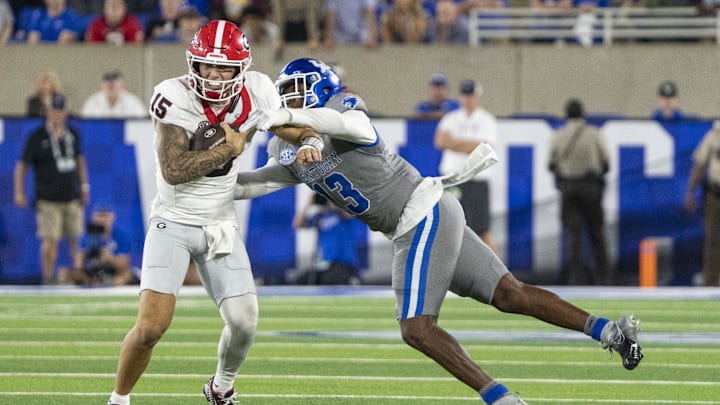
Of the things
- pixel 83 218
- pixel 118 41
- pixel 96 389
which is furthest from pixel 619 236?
pixel 96 389

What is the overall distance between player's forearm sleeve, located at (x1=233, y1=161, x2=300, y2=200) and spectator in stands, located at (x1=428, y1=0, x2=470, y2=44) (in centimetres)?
1060

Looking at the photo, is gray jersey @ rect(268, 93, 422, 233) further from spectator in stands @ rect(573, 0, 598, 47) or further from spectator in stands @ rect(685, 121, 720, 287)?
spectator in stands @ rect(573, 0, 598, 47)

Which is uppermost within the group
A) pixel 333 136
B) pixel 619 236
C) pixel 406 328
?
pixel 333 136

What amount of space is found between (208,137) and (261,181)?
503mm

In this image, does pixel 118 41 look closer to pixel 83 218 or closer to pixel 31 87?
pixel 31 87


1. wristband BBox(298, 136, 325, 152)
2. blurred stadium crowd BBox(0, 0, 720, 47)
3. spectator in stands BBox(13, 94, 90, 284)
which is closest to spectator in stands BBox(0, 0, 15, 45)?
blurred stadium crowd BBox(0, 0, 720, 47)

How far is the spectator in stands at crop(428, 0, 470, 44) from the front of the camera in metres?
17.0

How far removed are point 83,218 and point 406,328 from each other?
865cm

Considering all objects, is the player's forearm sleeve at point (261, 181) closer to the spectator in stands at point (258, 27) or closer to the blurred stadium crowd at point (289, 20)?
the blurred stadium crowd at point (289, 20)

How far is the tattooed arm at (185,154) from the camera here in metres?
6.11

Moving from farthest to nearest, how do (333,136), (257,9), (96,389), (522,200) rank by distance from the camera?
(257,9)
(522,200)
(96,389)
(333,136)

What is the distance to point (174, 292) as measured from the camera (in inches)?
245

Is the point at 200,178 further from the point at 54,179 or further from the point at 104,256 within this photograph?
the point at 54,179

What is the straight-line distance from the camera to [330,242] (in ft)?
46.0
